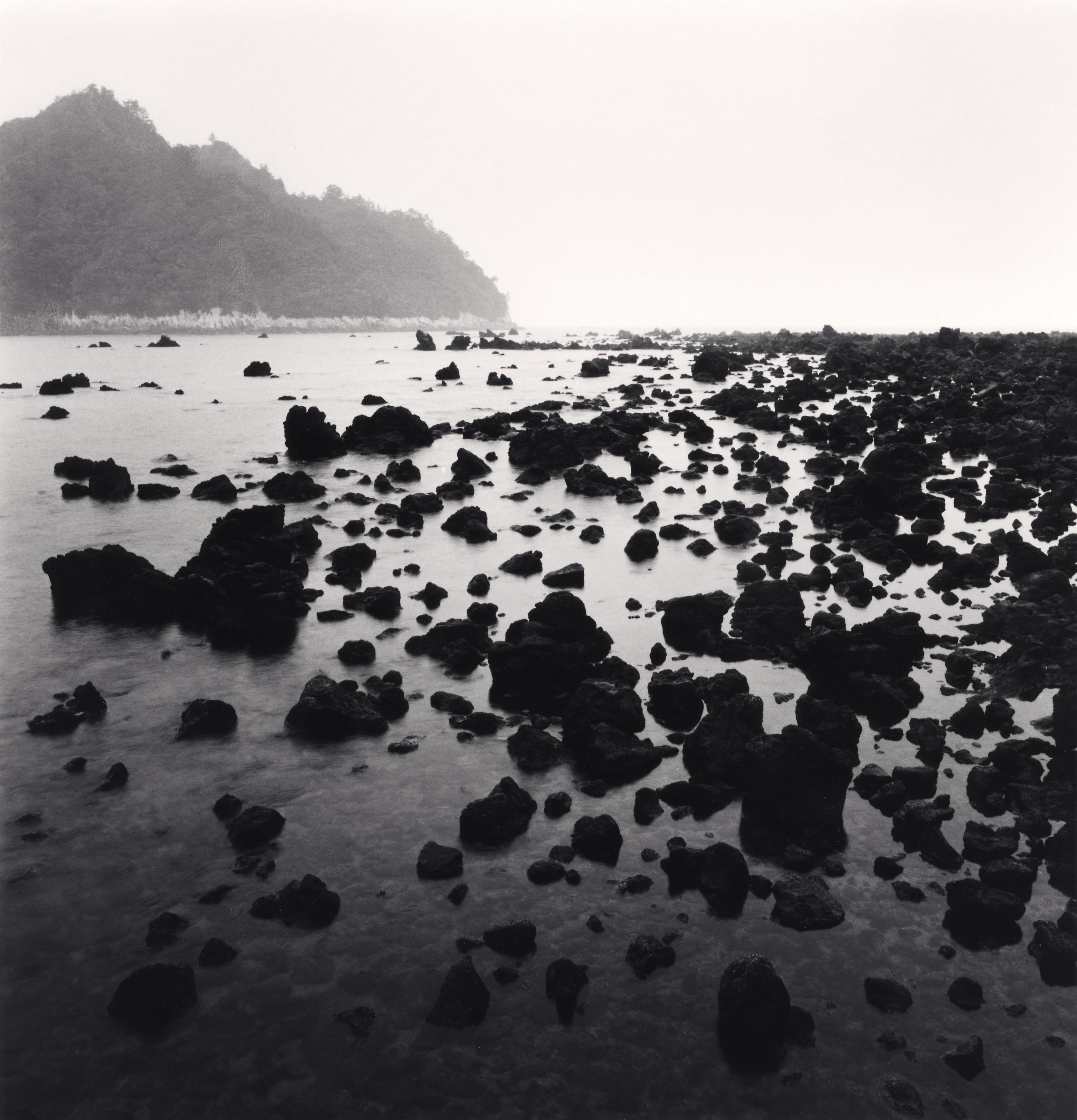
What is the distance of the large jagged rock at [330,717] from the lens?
735 cm

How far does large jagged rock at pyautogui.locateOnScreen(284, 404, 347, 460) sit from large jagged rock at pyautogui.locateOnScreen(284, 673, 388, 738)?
50.0 ft

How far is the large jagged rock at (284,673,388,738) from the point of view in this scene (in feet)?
24.1

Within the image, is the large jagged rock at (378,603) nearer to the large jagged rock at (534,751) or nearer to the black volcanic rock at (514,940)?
the large jagged rock at (534,751)

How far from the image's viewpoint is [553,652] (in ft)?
26.9

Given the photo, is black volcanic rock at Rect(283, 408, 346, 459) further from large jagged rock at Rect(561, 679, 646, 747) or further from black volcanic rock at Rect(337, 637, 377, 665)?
large jagged rock at Rect(561, 679, 646, 747)

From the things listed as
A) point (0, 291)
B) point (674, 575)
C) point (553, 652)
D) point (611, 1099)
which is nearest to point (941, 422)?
point (674, 575)

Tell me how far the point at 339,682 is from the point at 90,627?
4.10 metres

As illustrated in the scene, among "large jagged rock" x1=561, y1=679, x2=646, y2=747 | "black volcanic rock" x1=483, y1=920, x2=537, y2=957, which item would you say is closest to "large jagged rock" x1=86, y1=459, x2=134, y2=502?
"large jagged rock" x1=561, y1=679, x2=646, y2=747

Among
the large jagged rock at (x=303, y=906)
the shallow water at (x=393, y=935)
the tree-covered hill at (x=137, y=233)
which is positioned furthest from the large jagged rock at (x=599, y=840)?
the tree-covered hill at (x=137, y=233)

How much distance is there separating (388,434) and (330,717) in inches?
691

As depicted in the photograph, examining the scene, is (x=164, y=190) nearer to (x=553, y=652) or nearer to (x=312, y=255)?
(x=312, y=255)

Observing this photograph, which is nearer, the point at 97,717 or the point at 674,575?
the point at 97,717

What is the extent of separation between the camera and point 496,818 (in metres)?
5.83

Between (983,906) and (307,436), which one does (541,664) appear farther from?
(307,436)
